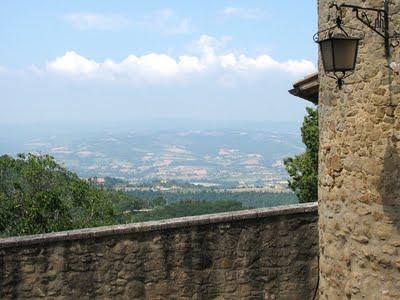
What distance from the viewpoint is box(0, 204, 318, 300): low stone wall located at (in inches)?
295

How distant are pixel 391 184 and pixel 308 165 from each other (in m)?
17.5

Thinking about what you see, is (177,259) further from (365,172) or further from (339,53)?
(339,53)

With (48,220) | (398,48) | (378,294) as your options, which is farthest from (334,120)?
(48,220)

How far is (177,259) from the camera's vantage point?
7613 millimetres

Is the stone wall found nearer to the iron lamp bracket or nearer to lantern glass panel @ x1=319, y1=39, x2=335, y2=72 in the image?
the iron lamp bracket

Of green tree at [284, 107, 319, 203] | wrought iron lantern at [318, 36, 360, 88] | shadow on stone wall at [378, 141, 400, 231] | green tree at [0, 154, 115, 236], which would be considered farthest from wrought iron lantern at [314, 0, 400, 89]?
green tree at [0, 154, 115, 236]

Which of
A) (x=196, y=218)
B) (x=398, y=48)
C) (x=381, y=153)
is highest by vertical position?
(x=398, y=48)

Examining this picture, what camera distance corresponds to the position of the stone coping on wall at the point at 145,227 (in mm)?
7449

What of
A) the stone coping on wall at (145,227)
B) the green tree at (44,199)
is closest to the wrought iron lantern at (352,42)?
the stone coping on wall at (145,227)

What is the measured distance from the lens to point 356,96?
5.60 m

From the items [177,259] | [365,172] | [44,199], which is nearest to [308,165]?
[44,199]

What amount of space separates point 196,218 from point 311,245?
1525 mm

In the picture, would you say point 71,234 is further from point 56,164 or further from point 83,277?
point 56,164

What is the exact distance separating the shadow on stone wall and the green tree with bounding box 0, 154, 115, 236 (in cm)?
1694
